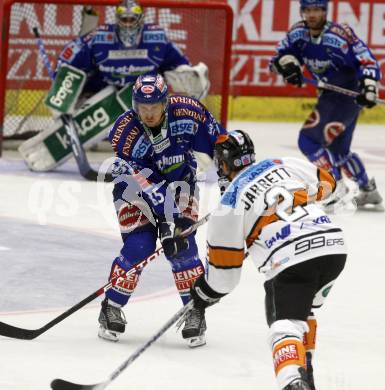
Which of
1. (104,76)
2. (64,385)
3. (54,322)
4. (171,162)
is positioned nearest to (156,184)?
(171,162)

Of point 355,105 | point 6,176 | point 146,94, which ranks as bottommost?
point 6,176

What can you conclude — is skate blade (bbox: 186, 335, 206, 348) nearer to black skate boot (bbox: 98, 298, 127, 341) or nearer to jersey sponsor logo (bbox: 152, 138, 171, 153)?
black skate boot (bbox: 98, 298, 127, 341)

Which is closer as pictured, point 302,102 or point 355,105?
point 355,105

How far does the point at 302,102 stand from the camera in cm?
1410

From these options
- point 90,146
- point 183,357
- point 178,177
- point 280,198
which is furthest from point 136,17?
point 280,198

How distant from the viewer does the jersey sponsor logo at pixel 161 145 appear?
5691mm

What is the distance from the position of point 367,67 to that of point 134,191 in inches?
156

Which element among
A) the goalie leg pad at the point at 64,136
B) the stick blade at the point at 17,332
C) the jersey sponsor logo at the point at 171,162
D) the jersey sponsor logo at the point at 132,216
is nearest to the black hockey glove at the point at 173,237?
the jersey sponsor logo at the point at 132,216

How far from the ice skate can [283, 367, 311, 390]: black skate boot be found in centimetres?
538

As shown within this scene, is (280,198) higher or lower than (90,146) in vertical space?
higher

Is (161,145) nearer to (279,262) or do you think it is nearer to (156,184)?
(156,184)

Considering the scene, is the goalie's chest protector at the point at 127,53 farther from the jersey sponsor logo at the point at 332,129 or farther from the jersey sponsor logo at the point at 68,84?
the jersey sponsor logo at the point at 332,129

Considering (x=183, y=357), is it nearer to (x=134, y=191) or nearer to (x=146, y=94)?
(x=134, y=191)

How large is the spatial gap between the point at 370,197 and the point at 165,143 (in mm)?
4055
